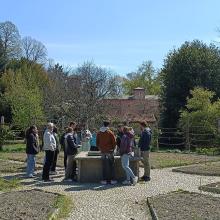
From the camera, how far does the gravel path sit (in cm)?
1061

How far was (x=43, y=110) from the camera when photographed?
41.5m

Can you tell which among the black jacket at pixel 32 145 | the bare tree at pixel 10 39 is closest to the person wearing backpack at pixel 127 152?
the black jacket at pixel 32 145

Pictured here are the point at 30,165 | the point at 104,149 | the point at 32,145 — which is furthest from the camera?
the point at 32,145

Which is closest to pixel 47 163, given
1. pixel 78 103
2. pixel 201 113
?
pixel 78 103

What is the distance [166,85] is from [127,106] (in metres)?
23.0

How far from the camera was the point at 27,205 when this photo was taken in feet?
36.3

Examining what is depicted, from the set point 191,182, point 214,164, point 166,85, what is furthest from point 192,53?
point 191,182

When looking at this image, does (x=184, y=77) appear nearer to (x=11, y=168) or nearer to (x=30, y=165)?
(x=11, y=168)

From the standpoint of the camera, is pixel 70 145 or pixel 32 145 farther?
pixel 32 145

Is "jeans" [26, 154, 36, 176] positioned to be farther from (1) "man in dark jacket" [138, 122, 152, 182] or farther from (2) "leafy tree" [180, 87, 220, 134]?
(2) "leafy tree" [180, 87, 220, 134]

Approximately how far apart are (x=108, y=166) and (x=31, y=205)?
4.75 m

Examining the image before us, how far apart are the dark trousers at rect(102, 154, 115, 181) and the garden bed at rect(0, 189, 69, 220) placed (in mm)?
2741

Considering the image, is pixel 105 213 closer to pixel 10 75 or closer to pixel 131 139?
pixel 131 139

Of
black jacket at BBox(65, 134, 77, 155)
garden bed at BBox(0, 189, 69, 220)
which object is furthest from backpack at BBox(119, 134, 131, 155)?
garden bed at BBox(0, 189, 69, 220)
